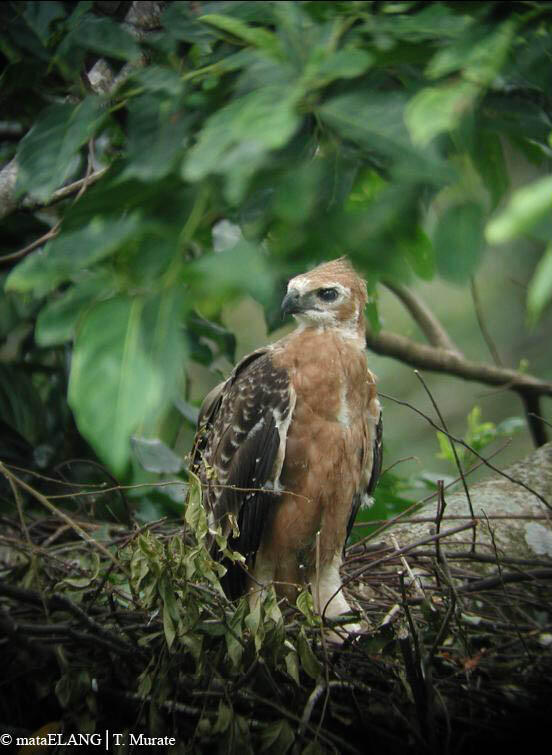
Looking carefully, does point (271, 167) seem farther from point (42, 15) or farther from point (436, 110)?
point (42, 15)

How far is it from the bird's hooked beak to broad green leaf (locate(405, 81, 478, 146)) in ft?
6.35

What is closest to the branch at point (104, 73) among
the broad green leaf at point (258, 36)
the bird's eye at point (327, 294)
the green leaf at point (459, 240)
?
the broad green leaf at point (258, 36)

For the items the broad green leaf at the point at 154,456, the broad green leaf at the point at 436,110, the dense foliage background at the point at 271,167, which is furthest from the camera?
the broad green leaf at the point at 154,456

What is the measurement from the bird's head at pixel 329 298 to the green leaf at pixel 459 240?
1.85 m

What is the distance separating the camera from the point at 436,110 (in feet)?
3.54

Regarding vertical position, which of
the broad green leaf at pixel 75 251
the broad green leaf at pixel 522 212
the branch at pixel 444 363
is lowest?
the branch at pixel 444 363

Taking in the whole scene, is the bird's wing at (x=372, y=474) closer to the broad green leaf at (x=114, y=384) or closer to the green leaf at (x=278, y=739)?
the green leaf at (x=278, y=739)

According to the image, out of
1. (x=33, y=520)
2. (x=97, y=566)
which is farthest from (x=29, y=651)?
(x=33, y=520)

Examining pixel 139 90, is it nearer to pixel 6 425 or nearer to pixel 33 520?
pixel 33 520

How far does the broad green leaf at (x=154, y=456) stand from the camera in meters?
3.45

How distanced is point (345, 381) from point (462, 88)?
1.99 meters

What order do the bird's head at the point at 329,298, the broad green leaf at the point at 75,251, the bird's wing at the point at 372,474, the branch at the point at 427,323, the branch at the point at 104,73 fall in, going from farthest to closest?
1. the branch at the point at 427,323
2. the bird's wing at the point at 372,474
3. the bird's head at the point at 329,298
4. the branch at the point at 104,73
5. the broad green leaf at the point at 75,251

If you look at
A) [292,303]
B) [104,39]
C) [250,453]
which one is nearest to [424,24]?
[104,39]

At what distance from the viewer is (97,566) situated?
7.86ft
